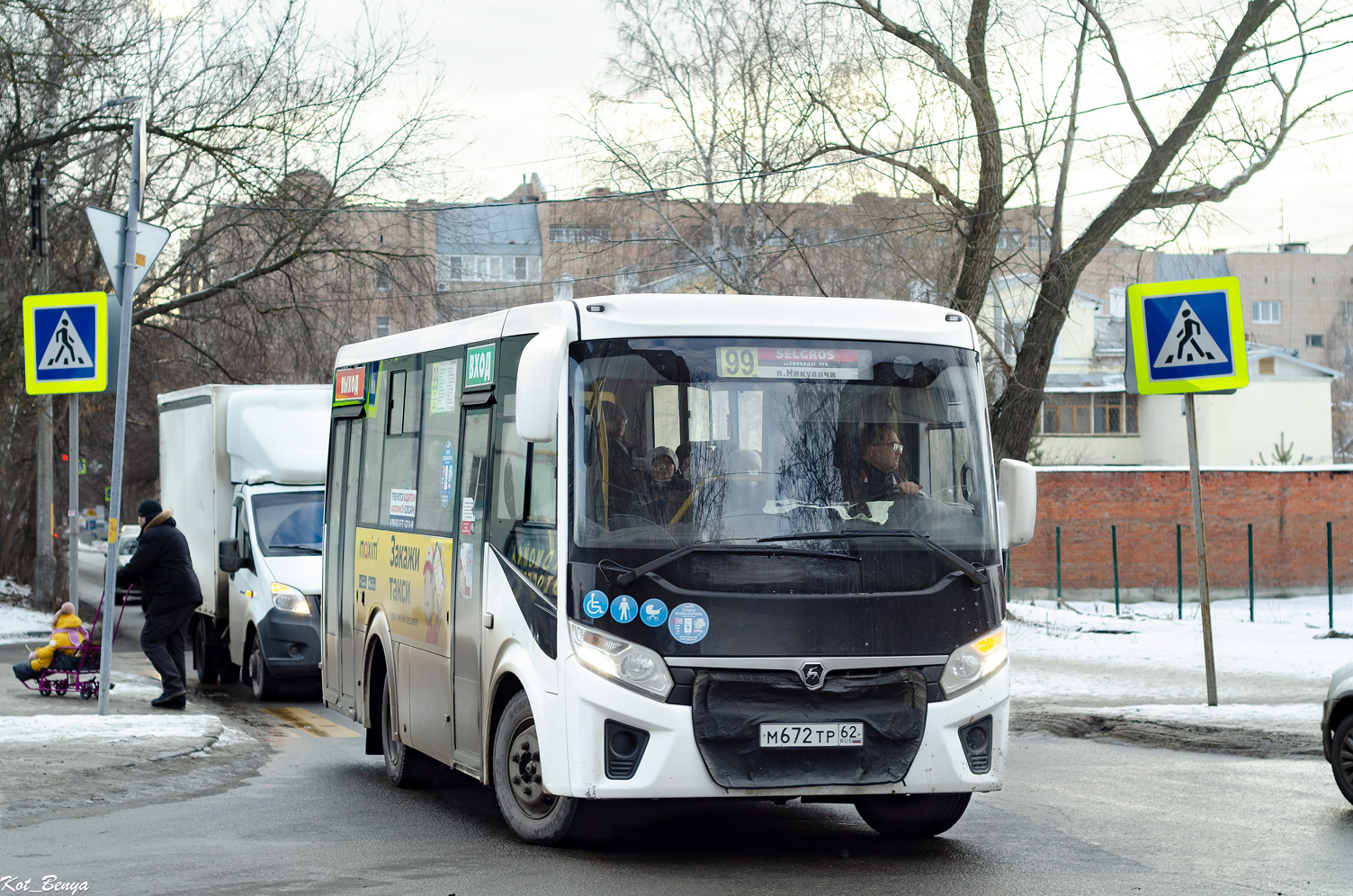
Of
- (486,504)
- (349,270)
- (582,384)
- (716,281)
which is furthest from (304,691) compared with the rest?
(716,281)

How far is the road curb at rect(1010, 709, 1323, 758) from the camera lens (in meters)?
11.5

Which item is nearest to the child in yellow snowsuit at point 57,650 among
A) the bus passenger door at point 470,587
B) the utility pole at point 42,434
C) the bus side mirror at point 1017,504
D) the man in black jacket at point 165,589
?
the man in black jacket at point 165,589

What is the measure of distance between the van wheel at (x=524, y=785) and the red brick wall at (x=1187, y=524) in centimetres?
2762

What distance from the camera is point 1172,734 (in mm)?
12312

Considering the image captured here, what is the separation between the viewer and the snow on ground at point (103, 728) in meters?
11.4

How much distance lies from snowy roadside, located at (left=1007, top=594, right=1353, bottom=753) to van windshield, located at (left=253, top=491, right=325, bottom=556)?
23.6ft

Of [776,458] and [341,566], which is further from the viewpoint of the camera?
[341,566]

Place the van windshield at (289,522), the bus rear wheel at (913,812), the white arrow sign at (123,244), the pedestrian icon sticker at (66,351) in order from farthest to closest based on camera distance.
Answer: the van windshield at (289,522) < the pedestrian icon sticker at (66,351) < the white arrow sign at (123,244) < the bus rear wheel at (913,812)

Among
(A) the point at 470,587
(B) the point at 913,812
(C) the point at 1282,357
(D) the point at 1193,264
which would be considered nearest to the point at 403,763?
(A) the point at 470,587

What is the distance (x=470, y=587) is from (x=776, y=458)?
197 centimetres

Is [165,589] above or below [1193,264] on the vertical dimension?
below

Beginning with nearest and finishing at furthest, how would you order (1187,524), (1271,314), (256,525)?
(256,525) → (1187,524) → (1271,314)

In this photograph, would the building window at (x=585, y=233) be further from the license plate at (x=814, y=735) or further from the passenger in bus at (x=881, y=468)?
the license plate at (x=814, y=735)

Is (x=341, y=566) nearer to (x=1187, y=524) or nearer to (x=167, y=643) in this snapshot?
(x=167, y=643)
